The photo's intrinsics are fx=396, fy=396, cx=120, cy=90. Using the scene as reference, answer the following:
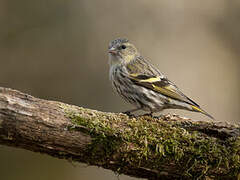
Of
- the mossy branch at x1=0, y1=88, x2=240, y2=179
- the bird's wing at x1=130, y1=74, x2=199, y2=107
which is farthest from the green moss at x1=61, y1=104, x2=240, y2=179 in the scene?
the bird's wing at x1=130, y1=74, x2=199, y2=107

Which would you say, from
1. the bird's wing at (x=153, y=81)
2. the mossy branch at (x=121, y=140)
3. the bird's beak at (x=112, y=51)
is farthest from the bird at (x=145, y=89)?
the mossy branch at (x=121, y=140)

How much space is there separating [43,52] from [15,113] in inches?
251

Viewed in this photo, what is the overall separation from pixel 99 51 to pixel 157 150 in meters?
5.56

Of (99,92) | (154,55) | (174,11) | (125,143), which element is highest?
(174,11)

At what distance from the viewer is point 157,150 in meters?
3.82

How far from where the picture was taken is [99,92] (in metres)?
8.85

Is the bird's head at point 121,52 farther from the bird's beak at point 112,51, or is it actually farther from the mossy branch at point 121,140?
the mossy branch at point 121,140

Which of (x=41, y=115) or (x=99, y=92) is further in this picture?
(x=99, y=92)

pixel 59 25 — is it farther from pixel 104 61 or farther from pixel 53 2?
pixel 104 61

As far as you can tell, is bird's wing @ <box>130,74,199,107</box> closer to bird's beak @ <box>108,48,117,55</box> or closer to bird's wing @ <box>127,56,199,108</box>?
bird's wing @ <box>127,56,199,108</box>

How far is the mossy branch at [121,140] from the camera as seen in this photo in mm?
3586

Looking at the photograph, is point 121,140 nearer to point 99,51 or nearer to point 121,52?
point 121,52

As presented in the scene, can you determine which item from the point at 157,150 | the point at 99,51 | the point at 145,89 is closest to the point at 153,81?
the point at 145,89

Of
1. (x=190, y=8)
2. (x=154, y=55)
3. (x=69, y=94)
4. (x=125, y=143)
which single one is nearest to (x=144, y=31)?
(x=154, y=55)
